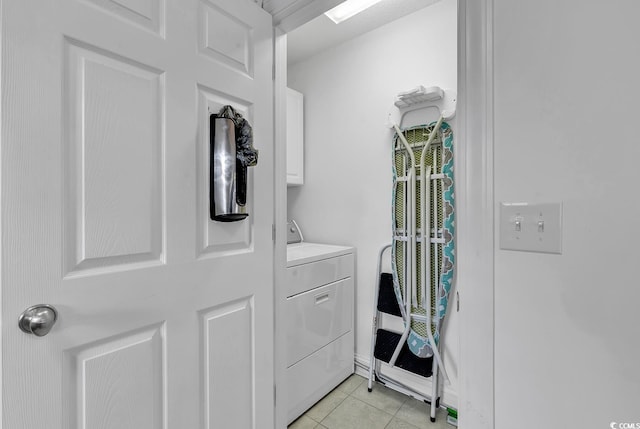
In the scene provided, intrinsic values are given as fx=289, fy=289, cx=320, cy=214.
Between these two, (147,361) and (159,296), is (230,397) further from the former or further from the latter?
(159,296)

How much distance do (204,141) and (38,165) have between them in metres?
0.46

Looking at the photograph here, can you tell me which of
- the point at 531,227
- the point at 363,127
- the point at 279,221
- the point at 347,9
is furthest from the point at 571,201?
the point at 347,9

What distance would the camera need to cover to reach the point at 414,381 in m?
1.96

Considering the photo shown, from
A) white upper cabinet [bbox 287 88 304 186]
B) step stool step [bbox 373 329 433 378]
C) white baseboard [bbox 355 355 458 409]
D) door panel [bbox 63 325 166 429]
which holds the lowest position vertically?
white baseboard [bbox 355 355 458 409]

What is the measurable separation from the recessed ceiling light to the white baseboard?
2.51 m

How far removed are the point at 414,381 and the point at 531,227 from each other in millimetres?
1638

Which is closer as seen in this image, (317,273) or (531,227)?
(531,227)

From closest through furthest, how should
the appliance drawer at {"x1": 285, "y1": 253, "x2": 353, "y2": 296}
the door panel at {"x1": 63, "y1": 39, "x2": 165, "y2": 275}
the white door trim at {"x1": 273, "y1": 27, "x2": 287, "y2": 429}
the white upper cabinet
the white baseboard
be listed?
1. the door panel at {"x1": 63, "y1": 39, "x2": 165, "y2": 275}
2. the white door trim at {"x1": 273, "y1": 27, "x2": 287, "y2": 429}
3. the appliance drawer at {"x1": 285, "y1": 253, "x2": 353, "y2": 296}
4. the white baseboard
5. the white upper cabinet

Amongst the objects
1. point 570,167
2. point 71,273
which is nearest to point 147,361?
point 71,273

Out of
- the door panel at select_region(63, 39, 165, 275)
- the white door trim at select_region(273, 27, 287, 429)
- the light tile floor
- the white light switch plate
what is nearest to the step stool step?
the light tile floor

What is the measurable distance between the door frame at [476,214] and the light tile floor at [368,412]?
1.02 m

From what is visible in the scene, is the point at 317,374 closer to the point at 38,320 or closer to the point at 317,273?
the point at 317,273

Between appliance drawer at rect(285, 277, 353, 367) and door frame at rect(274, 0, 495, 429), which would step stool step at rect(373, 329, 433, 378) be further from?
door frame at rect(274, 0, 495, 429)

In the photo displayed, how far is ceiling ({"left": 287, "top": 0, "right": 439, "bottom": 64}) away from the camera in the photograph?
1.94 m
